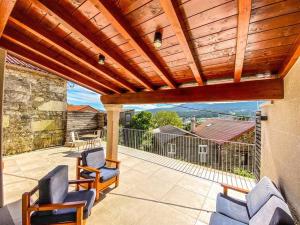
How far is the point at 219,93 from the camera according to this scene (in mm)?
2656

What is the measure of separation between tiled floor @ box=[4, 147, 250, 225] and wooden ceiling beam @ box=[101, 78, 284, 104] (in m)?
2.04

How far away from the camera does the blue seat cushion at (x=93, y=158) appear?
3.51 meters

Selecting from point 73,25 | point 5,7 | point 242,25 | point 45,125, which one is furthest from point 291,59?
point 45,125

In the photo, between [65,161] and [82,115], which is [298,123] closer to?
[65,161]

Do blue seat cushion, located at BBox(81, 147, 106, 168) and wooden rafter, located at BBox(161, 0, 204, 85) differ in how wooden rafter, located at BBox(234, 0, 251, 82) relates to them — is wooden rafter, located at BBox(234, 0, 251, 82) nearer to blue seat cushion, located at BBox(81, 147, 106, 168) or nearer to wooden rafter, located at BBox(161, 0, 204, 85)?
wooden rafter, located at BBox(161, 0, 204, 85)

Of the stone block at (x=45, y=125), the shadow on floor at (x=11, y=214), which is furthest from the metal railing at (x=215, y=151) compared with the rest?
the shadow on floor at (x=11, y=214)

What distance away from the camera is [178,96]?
3150 millimetres

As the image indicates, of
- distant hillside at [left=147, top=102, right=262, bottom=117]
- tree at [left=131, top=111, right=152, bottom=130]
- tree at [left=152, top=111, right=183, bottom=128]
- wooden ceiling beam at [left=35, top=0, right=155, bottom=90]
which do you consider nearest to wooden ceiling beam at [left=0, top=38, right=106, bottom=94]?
wooden ceiling beam at [left=35, top=0, right=155, bottom=90]

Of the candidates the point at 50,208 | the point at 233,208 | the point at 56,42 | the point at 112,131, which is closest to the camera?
A: the point at 50,208

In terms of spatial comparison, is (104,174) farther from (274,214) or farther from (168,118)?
(168,118)

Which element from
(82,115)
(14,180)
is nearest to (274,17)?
(14,180)

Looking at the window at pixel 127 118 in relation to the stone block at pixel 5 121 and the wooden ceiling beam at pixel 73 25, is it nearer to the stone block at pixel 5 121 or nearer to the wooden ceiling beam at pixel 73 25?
the stone block at pixel 5 121

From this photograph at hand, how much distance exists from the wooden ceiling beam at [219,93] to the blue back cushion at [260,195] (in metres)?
1.20

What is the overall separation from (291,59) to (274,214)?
5.13 feet
